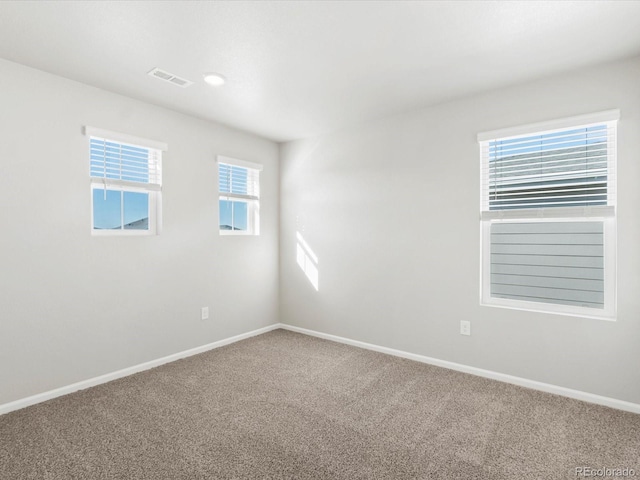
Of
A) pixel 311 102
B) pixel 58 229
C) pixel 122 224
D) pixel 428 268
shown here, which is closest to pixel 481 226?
pixel 428 268

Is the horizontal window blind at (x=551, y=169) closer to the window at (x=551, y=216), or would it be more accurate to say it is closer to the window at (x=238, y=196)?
the window at (x=551, y=216)

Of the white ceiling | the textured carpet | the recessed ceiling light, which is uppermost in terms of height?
the white ceiling

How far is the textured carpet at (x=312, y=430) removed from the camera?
1866 mm

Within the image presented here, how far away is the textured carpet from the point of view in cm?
Answer: 187

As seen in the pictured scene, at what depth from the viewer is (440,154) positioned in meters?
3.27

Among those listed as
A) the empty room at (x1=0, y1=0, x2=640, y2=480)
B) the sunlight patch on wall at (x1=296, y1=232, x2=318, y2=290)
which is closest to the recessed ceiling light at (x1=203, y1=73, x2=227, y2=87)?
the empty room at (x1=0, y1=0, x2=640, y2=480)

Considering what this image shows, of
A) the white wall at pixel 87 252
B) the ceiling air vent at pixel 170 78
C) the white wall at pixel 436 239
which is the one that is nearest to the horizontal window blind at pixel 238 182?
the white wall at pixel 87 252

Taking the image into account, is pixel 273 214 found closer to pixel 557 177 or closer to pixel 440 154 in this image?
pixel 440 154

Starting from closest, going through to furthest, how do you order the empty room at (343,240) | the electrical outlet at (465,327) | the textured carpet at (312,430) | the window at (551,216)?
the textured carpet at (312,430) → the empty room at (343,240) → the window at (551,216) → the electrical outlet at (465,327)

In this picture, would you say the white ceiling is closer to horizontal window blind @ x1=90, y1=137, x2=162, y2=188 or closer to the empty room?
the empty room

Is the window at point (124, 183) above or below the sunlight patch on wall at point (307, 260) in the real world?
above

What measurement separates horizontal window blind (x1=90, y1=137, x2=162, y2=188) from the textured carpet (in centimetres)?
173

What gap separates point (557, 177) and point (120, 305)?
3.76 metres

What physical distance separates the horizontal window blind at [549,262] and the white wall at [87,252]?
276cm
